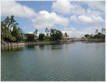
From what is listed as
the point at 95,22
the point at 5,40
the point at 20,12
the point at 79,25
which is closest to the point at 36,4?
the point at 20,12

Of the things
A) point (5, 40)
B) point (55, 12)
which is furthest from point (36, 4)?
point (5, 40)

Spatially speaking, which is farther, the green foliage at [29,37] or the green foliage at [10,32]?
the green foliage at [29,37]

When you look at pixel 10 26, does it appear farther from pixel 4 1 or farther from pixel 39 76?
pixel 39 76

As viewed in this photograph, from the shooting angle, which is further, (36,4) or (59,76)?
(36,4)

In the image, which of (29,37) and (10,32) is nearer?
(10,32)

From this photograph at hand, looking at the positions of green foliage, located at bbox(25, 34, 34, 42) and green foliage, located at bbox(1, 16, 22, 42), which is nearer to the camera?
green foliage, located at bbox(1, 16, 22, 42)

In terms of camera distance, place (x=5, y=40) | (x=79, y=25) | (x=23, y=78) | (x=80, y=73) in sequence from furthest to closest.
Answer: (x=5, y=40) → (x=79, y=25) → (x=80, y=73) → (x=23, y=78)

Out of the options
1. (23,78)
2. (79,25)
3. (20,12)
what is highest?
(20,12)

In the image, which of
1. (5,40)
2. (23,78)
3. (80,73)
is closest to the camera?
(23,78)

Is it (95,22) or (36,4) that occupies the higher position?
(36,4)
